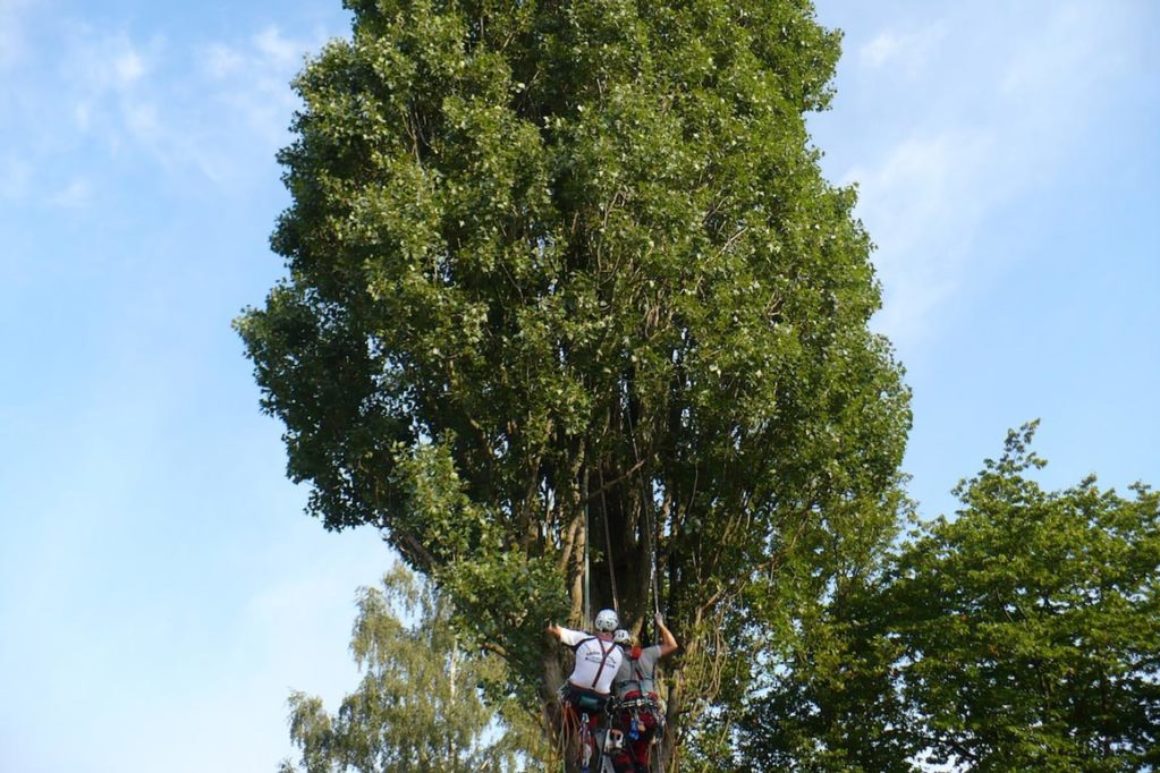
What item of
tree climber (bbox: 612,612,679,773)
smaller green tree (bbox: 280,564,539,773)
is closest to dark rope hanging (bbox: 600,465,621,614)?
tree climber (bbox: 612,612,679,773)

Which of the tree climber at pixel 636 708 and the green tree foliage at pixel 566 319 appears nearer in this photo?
the tree climber at pixel 636 708

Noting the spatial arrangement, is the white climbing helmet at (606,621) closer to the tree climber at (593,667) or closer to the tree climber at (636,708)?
the tree climber at (593,667)

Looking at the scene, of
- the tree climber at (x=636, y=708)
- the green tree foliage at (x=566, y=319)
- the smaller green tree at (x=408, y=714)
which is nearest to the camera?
the tree climber at (x=636, y=708)

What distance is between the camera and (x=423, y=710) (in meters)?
36.5

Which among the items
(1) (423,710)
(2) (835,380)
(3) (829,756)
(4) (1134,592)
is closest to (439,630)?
(1) (423,710)

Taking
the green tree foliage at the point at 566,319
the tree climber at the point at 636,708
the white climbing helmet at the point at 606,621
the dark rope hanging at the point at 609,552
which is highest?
the green tree foliage at the point at 566,319

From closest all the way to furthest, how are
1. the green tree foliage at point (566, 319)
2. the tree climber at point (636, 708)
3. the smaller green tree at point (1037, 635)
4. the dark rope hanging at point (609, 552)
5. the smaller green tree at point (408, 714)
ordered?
1. the tree climber at point (636, 708)
2. the green tree foliage at point (566, 319)
3. the dark rope hanging at point (609, 552)
4. the smaller green tree at point (1037, 635)
5. the smaller green tree at point (408, 714)

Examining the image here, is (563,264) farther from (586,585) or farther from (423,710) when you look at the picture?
(423,710)

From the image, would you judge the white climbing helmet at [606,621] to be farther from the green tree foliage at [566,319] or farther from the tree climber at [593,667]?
the green tree foliage at [566,319]

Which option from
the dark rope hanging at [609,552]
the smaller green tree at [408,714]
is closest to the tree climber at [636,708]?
the dark rope hanging at [609,552]

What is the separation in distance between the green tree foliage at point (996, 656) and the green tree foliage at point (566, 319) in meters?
9.61

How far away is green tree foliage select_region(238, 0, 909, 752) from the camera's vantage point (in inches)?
596

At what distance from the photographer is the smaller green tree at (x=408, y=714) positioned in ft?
119

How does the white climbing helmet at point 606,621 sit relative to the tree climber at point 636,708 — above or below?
above
